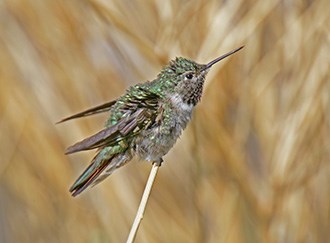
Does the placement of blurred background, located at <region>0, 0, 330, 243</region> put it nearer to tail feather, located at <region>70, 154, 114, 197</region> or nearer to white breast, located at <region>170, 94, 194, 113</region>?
white breast, located at <region>170, 94, 194, 113</region>

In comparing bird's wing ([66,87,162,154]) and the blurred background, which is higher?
the blurred background

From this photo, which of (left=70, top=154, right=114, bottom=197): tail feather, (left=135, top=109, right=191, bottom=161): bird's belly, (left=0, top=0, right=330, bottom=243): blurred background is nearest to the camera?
(left=70, top=154, right=114, bottom=197): tail feather

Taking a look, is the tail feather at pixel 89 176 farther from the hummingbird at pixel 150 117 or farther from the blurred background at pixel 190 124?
the blurred background at pixel 190 124

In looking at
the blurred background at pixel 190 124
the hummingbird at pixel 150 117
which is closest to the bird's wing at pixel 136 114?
the hummingbird at pixel 150 117

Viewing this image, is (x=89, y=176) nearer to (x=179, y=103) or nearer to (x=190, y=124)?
(x=179, y=103)

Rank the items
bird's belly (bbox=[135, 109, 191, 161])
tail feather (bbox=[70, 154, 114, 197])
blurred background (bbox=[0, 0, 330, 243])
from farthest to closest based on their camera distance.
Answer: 1. blurred background (bbox=[0, 0, 330, 243])
2. bird's belly (bbox=[135, 109, 191, 161])
3. tail feather (bbox=[70, 154, 114, 197])

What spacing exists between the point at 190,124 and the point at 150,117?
0.99 m

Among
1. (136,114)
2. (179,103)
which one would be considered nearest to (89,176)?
(136,114)

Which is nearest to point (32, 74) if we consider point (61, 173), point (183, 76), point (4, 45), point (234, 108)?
point (4, 45)

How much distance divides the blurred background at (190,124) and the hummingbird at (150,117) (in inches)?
30.9

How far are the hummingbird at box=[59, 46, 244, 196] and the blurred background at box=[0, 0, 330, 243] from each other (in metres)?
0.79

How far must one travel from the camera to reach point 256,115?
10.2ft

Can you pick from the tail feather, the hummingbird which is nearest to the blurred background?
the hummingbird

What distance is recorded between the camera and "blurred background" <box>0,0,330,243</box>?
9.83 feet
